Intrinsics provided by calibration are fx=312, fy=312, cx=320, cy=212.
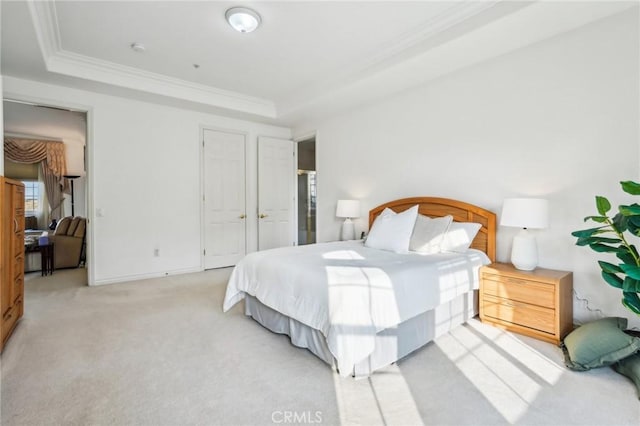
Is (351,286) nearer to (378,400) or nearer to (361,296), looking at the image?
(361,296)

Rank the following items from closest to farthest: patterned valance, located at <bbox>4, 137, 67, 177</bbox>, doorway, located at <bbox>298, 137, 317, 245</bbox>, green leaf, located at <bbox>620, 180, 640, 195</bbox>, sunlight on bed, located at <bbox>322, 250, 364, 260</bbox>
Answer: green leaf, located at <bbox>620, 180, 640, 195</bbox>, sunlight on bed, located at <bbox>322, 250, 364, 260</bbox>, patterned valance, located at <bbox>4, 137, 67, 177</bbox>, doorway, located at <bbox>298, 137, 317, 245</bbox>

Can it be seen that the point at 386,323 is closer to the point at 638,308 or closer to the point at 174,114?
the point at 638,308

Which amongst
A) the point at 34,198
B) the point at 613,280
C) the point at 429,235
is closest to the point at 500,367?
the point at 613,280

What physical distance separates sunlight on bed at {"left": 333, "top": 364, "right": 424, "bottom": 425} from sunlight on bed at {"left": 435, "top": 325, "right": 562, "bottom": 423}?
A: 1.50 ft

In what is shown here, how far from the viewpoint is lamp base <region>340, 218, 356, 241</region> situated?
4523 mm

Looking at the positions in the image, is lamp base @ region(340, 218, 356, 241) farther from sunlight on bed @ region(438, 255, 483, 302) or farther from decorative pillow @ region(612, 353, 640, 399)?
decorative pillow @ region(612, 353, 640, 399)

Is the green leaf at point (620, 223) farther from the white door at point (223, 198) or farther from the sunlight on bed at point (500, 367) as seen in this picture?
the white door at point (223, 198)

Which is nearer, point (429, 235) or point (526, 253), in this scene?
point (526, 253)

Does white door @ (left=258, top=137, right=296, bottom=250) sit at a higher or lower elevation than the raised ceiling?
lower

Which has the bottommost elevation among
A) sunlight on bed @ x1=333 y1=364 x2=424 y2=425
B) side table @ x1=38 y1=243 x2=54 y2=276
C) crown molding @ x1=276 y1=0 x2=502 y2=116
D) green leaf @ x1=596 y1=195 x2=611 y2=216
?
sunlight on bed @ x1=333 y1=364 x2=424 y2=425

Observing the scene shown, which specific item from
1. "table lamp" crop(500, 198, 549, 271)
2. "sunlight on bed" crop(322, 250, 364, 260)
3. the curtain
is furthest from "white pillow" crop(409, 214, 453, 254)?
the curtain

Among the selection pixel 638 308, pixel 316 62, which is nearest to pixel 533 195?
pixel 638 308

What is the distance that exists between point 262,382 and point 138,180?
12.1 feet

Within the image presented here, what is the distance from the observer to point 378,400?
1.74m
